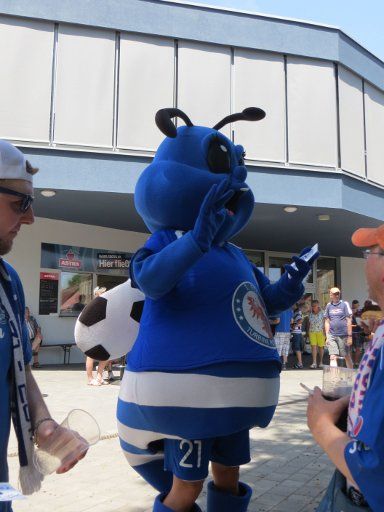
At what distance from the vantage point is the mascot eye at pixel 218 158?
9.28ft

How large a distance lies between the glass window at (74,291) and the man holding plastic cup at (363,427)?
40.5 feet

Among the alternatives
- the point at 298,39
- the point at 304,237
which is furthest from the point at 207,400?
the point at 304,237

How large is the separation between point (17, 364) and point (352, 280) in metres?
18.8

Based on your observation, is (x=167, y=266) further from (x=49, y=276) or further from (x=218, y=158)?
(x=49, y=276)

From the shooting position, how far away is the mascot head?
2.74 meters

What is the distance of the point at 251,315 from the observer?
2609 mm

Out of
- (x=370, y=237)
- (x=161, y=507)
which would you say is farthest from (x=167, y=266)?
(x=161, y=507)

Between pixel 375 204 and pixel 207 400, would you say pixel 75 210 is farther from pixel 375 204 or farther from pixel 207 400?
pixel 207 400

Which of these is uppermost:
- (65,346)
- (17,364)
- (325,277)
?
(325,277)

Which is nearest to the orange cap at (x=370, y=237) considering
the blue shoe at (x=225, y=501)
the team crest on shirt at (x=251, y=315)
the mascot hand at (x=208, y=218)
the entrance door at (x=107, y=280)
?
the mascot hand at (x=208, y=218)

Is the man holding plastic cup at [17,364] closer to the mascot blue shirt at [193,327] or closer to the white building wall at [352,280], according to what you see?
the mascot blue shirt at [193,327]

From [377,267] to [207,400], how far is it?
3.50 ft

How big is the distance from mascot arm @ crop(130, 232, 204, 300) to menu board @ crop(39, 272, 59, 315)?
37.3ft

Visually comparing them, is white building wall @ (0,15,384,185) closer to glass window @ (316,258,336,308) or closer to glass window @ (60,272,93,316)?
glass window @ (60,272,93,316)
